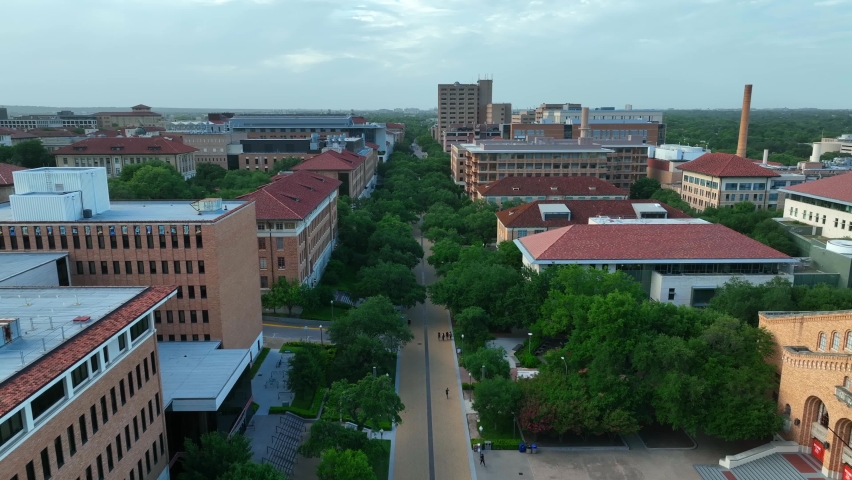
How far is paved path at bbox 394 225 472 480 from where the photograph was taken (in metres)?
36.2

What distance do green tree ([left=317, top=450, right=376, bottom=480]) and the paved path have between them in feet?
17.9

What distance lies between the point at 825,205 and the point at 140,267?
8024 cm

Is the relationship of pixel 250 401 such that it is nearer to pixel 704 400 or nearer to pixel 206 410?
pixel 206 410

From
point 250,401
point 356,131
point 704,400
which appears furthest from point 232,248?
point 356,131

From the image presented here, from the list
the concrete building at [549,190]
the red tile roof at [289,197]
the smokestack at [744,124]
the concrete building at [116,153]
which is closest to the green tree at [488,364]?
the red tile roof at [289,197]

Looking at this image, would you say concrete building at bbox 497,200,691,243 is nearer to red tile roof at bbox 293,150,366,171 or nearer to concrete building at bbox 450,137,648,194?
red tile roof at bbox 293,150,366,171

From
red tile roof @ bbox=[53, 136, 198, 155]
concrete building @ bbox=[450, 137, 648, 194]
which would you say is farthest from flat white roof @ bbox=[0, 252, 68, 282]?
concrete building @ bbox=[450, 137, 648, 194]

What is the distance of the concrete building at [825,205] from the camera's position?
71750mm

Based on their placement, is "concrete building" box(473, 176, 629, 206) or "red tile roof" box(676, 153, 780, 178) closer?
"red tile roof" box(676, 153, 780, 178)

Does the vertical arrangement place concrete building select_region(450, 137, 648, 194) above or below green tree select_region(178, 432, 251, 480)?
above

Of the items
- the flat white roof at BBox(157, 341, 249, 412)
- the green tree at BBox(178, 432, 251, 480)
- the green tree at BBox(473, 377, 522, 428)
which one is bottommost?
the green tree at BBox(473, 377, 522, 428)

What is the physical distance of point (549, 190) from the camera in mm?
99000

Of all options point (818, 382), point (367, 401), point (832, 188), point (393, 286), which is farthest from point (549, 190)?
point (367, 401)

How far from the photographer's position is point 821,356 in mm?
36062
